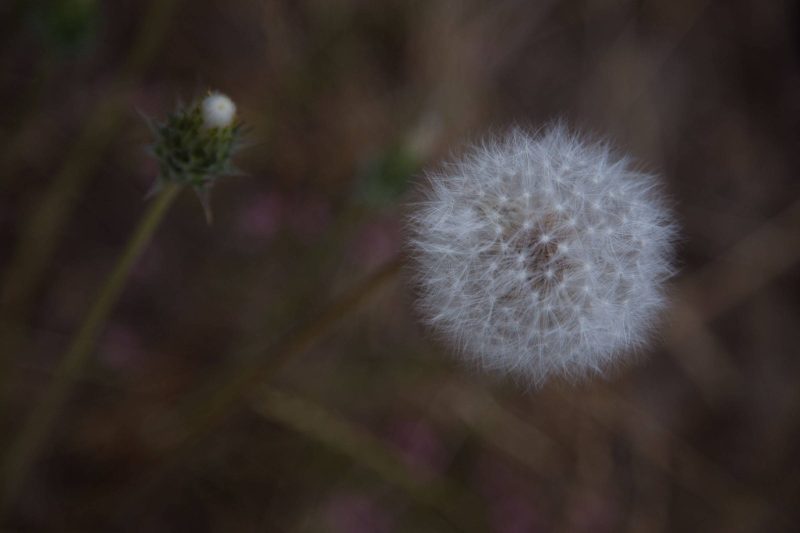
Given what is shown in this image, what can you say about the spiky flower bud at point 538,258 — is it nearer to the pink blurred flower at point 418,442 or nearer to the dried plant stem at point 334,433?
the dried plant stem at point 334,433

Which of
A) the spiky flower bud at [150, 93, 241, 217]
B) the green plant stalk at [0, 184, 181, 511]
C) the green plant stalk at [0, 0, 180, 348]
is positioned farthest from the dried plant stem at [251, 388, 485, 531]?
the spiky flower bud at [150, 93, 241, 217]

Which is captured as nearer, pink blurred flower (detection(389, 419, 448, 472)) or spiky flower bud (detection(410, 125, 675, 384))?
spiky flower bud (detection(410, 125, 675, 384))

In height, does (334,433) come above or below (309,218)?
below

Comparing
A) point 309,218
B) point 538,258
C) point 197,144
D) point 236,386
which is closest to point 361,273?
point 309,218

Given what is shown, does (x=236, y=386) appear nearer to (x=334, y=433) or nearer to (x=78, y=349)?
(x=78, y=349)

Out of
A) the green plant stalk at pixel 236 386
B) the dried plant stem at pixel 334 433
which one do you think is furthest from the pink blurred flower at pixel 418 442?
the green plant stalk at pixel 236 386

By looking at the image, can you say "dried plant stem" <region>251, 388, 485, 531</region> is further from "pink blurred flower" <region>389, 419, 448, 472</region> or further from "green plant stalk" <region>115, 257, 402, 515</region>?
"pink blurred flower" <region>389, 419, 448, 472</region>
